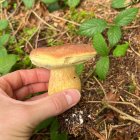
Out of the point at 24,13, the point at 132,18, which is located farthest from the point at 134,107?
the point at 24,13

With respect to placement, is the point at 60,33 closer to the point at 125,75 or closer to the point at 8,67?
the point at 8,67

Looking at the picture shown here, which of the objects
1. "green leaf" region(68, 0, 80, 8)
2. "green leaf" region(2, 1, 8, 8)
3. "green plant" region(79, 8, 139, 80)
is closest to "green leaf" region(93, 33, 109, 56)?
"green plant" region(79, 8, 139, 80)

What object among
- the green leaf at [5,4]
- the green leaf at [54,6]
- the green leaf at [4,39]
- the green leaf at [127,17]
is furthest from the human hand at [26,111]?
the green leaf at [5,4]

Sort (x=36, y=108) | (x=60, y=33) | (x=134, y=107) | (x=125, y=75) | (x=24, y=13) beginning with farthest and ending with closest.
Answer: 1. (x=24, y=13)
2. (x=60, y=33)
3. (x=125, y=75)
4. (x=134, y=107)
5. (x=36, y=108)

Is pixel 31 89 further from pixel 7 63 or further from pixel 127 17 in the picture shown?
pixel 127 17

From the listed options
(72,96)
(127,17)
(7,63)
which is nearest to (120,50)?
(127,17)

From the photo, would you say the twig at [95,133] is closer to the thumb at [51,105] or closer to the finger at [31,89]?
the thumb at [51,105]
